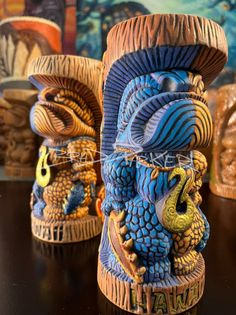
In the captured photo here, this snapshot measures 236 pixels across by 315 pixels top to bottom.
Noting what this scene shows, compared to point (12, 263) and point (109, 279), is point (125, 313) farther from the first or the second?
point (12, 263)

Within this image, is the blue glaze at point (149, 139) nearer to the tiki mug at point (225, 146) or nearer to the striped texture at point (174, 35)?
the striped texture at point (174, 35)

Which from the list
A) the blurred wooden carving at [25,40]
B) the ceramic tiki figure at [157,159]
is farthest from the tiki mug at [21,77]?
the ceramic tiki figure at [157,159]

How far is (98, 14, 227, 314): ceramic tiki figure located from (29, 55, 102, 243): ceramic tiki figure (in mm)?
244

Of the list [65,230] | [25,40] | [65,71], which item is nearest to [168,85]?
[65,71]

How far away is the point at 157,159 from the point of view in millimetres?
481

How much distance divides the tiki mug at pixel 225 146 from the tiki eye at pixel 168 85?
963 mm

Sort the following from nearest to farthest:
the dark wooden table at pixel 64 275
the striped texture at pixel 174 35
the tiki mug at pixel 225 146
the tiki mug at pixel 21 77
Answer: the striped texture at pixel 174 35 < the dark wooden table at pixel 64 275 < the tiki mug at pixel 225 146 < the tiki mug at pixel 21 77

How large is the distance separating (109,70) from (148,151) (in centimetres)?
16

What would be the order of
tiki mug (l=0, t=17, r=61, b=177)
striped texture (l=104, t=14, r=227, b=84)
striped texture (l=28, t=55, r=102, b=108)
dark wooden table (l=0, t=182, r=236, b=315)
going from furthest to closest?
tiki mug (l=0, t=17, r=61, b=177) < striped texture (l=28, t=55, r=102, b=108) < dark wooden table (l=0, t=182, r=236, b=315) < striped texture (l=104, t=14, r=227, b=84)

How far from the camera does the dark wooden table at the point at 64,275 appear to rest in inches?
20.8

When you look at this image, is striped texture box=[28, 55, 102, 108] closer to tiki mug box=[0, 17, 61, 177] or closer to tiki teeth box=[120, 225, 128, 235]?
tiki teeth box=[120, 225, 128, 235]

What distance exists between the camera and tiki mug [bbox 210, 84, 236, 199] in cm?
132

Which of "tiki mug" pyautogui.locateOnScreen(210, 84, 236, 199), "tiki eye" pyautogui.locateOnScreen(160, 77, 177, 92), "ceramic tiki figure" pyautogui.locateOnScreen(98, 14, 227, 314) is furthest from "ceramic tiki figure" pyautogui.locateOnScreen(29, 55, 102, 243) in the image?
"tiki mug" pyautogui.locateOnScreen(210, 84, 236, 199)

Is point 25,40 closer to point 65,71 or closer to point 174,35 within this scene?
point 65,71
